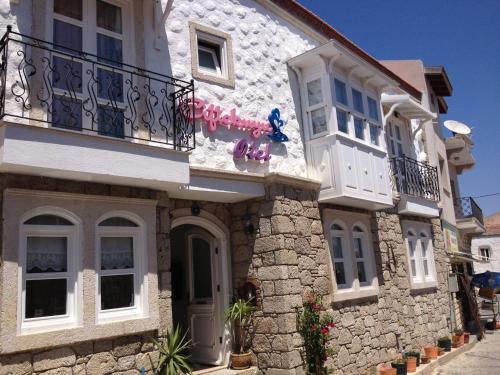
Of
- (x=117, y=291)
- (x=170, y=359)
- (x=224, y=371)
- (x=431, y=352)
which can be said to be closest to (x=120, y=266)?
(x=117, y=291)

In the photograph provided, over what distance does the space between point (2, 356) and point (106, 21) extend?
4.61 meters

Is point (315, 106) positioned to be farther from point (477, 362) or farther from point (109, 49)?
point (477, 362)

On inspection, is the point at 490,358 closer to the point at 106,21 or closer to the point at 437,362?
the point at 437,362

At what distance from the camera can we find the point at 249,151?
8070 mm

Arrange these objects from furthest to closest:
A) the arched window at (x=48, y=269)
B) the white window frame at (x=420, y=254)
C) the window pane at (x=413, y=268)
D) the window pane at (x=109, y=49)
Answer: the window pane at (x=413, y=268)
the white window frame at (x=420, y=254)
the window pane at (x=109, y=49)
the arched window at (x=48, y=269)

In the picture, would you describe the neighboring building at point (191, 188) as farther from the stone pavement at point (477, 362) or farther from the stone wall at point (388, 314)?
the stone pavement at point (477, 362)

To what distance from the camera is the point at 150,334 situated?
243 inches

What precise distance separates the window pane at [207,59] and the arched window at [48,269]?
12.2ft

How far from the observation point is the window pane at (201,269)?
8594mm

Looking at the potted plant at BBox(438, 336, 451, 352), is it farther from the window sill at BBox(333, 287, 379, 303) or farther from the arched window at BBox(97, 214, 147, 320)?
the arched window at BBox(97, 214, 147, 320)

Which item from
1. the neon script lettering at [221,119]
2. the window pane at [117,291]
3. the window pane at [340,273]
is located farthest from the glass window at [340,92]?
the window pane at [117,291]

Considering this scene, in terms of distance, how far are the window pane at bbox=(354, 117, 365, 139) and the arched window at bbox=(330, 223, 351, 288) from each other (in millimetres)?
2019

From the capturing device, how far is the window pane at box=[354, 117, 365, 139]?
988 centimetres

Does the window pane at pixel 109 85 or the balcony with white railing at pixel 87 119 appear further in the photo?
the window pane at pixel 109 85
